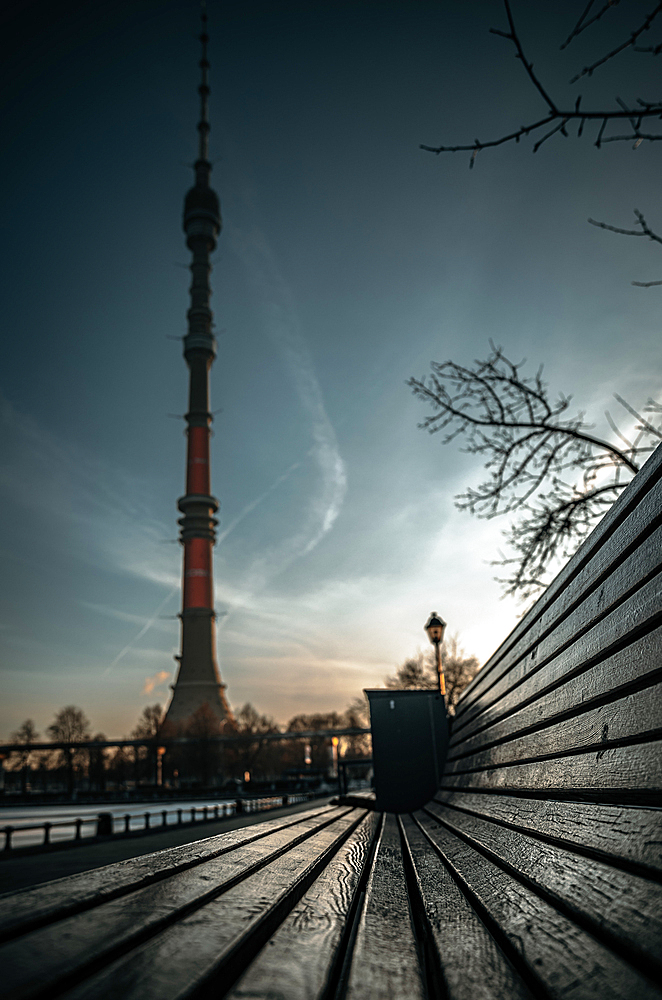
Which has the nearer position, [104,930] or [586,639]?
[104,930]

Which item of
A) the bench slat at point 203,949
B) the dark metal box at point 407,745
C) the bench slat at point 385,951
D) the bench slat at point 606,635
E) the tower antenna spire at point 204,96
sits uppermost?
the tower antenna spire at point 204,96

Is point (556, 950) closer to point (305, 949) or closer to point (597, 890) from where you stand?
point (597, 890)

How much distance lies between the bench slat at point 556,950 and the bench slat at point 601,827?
0.18 meters

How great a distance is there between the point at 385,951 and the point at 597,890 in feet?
1.49

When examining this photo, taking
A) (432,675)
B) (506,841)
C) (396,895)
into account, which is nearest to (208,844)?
(396,895)

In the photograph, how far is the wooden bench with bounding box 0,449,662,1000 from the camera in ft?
3.22

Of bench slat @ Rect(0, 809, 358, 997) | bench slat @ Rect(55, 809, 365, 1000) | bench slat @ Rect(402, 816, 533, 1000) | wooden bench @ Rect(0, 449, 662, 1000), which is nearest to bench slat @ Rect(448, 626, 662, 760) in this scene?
wooden bench @ Rect(0, 449, 662, 1000)

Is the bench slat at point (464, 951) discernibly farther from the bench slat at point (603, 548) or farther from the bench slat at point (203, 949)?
the bench slat at point (603, 548)

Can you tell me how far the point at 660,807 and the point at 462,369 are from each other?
205 inches

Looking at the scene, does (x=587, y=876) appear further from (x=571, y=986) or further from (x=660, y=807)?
(x=571, y=986)

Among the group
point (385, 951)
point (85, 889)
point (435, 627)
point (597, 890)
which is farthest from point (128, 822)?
point (597, 890)

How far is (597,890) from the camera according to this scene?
1.23 meters

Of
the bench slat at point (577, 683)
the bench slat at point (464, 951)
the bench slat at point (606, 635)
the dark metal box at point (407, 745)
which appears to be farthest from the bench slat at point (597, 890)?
the dark metal box at point (407, 745)

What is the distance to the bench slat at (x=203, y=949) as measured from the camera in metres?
0.91
